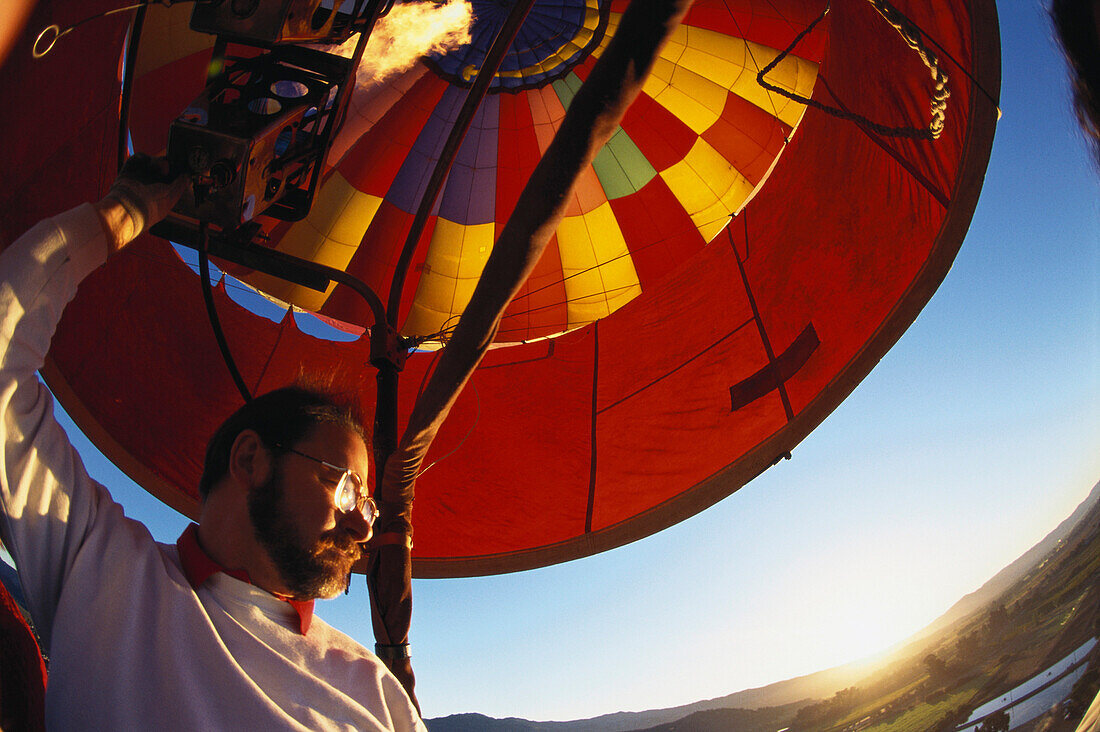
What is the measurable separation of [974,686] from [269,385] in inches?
96.1

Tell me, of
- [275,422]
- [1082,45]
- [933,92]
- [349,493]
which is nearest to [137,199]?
[275,422]

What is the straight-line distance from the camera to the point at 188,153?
121 centimetres

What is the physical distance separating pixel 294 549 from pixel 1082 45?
1068mm

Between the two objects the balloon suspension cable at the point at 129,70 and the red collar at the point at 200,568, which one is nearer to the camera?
the red collar at the point at 200,568

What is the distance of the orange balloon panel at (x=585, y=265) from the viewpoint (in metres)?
2.02

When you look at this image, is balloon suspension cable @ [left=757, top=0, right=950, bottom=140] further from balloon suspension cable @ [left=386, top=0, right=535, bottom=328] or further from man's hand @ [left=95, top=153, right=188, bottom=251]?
man's hand @ [left=95, top=153, right=188, bottom=251]

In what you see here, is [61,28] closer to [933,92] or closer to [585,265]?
[585,265]

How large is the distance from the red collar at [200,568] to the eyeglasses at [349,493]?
142 millimetres

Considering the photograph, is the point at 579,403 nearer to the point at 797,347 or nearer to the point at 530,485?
Answer: the point at 530,485

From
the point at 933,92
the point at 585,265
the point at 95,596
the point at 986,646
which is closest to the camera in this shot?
the point at 95,596

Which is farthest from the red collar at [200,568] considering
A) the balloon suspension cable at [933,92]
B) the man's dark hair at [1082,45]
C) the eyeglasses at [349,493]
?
the balloon suspension cable at [933,92]

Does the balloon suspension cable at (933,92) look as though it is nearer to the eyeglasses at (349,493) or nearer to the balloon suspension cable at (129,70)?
the eyeglasses at (349,493)

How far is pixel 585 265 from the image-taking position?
2879 mm

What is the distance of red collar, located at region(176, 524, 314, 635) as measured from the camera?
89 centimetres
